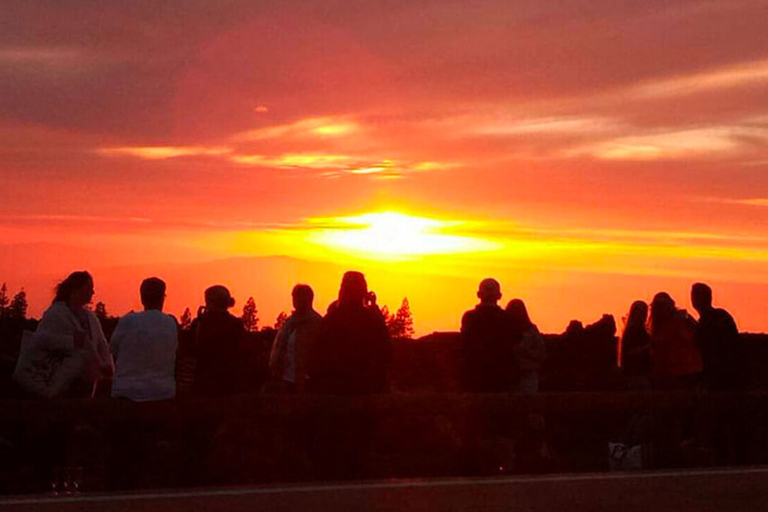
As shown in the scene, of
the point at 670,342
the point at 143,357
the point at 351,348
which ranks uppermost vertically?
the point at 670,342

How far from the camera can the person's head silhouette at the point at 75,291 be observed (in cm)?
1161

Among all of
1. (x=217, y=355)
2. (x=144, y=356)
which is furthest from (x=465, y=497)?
(x=217, y=355)

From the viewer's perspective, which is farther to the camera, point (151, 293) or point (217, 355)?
point (217, 355)

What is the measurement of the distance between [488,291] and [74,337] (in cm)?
368

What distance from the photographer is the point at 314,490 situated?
9.39 metres

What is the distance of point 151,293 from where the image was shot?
11.9 m

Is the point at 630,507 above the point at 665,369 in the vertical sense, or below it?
below

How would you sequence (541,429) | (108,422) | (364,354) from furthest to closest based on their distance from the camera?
1. (541,429)
2. (364,354)
3. (108,422)

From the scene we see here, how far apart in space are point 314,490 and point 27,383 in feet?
9.67

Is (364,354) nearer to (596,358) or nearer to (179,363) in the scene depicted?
(179,363)

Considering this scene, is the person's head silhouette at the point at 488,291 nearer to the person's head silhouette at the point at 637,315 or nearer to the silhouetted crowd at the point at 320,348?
the silhouetted crowd at the point at 320,348

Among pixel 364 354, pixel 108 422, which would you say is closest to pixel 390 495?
pixel 108 422

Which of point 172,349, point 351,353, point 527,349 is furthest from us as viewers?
point 527,349

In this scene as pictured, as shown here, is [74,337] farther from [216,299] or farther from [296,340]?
[296,340]
